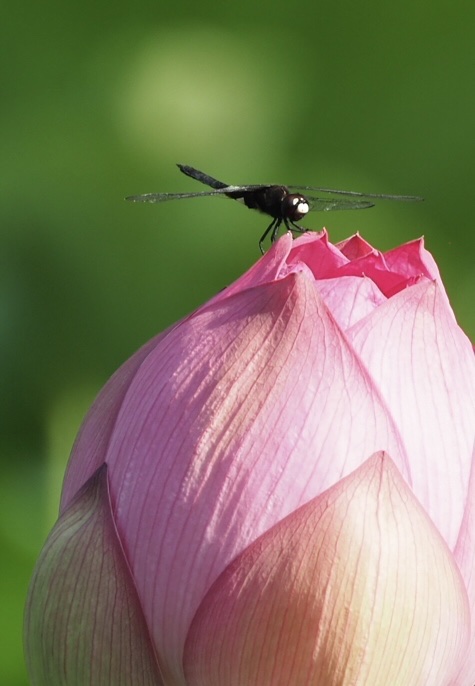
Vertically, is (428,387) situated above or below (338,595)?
above

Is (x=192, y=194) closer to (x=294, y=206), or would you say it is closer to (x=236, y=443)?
(x=294, y=206)

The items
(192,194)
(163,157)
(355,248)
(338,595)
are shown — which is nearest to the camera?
(338,595)

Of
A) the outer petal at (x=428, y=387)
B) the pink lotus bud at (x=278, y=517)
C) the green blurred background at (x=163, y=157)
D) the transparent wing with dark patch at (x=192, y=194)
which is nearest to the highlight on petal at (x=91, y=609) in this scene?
the pink lotus bud at (x=278, y=517)

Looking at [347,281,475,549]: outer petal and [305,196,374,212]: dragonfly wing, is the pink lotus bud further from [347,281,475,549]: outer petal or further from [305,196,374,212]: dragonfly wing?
[305,196,374,212]: dragonfly wing

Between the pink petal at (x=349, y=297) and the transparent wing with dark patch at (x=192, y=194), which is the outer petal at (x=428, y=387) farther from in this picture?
the transparent wing with dark patch at (x=192, y=194)

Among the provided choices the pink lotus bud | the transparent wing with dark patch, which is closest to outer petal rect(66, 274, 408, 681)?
the pink lotus bud

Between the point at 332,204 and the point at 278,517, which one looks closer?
the point at 278,517

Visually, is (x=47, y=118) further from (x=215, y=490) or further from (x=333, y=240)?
(x=215, y=490)

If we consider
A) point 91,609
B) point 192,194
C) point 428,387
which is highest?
point 192,194

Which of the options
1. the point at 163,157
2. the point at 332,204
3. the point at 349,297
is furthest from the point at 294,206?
the point at 349,297
